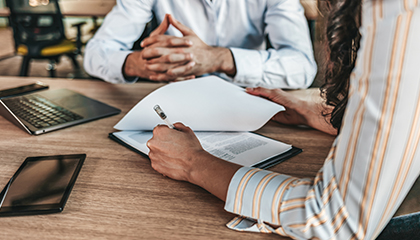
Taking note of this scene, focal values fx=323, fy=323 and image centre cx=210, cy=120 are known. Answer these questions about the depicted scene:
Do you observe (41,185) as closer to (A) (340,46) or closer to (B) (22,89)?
Answer: (A) (340,46)

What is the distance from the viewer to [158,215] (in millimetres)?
453

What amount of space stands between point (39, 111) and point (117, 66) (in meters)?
0.41

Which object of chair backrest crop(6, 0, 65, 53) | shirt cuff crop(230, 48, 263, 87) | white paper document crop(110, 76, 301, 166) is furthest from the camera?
chair backrest crop(6, 0, 65, 53)

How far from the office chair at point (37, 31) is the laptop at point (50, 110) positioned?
2171mm

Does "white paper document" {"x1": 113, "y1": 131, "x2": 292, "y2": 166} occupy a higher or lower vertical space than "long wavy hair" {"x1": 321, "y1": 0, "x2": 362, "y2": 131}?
lower

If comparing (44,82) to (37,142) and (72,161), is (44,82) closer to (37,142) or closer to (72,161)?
(37,142)

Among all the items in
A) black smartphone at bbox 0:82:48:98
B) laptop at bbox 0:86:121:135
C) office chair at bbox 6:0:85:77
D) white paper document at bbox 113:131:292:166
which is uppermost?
white paper document at bbox 113:131:292:166

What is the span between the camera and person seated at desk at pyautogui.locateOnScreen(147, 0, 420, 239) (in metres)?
0.32

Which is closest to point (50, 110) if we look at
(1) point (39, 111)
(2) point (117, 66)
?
(1) point (39, 111)

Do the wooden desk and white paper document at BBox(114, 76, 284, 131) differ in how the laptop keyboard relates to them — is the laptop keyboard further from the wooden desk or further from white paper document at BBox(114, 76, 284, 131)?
the wooden desk

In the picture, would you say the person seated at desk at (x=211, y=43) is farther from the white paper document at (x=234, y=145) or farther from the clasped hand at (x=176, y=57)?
the white paper document at (x=234, y=145)

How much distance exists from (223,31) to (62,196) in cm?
106

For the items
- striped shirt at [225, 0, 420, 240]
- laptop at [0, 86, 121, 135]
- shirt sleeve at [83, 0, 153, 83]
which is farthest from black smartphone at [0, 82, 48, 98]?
striped shirt at [225, 0, 420, 240]

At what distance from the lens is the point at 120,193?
509mm
